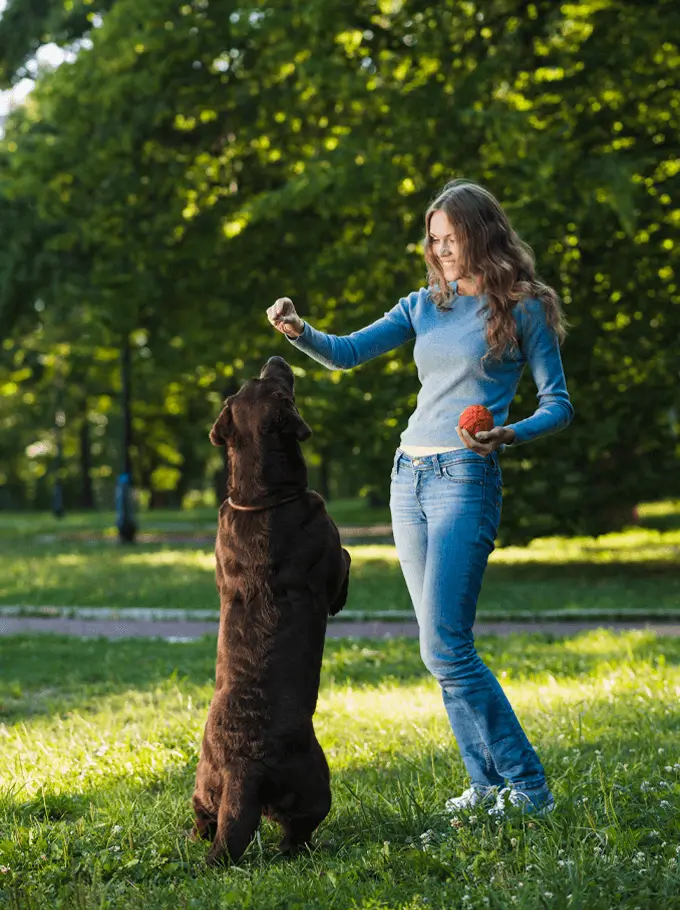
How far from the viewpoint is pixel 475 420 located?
3824mm

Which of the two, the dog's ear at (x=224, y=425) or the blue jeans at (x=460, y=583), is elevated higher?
the dog's ear at (x=224, y=425)

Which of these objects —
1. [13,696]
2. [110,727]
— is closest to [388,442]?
[13,696]

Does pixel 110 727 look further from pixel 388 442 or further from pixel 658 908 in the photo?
pixel 388 442

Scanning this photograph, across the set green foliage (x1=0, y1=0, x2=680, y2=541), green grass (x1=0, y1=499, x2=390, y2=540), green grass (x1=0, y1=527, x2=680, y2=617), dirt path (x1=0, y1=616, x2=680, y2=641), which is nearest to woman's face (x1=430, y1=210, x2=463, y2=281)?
dirt path (x1=0, y1=616, x2=680, y2=641)

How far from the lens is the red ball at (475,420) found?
3826 millimetres

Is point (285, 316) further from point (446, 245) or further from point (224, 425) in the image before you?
point (446, 245)

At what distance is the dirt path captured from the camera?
10789 millimetres

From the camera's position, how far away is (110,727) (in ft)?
20.8

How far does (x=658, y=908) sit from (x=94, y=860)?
1.87 m

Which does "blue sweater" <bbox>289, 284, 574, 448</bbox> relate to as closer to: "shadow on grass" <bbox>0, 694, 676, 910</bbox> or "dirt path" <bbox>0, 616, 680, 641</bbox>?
"shadow on grass" <bbox>0, 694, 676, 910</bbox>

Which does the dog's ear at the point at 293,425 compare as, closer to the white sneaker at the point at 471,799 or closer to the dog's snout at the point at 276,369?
the dog's snout at the point at 276,369

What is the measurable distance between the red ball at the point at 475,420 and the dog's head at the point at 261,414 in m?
0.51

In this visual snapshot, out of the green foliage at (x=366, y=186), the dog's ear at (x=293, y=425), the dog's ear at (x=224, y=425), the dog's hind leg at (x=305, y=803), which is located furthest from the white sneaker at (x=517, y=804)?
the green foliage at (x=366, y=186)

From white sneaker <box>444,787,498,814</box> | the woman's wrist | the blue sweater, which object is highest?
the woman's wrist
